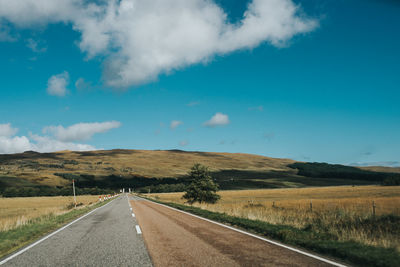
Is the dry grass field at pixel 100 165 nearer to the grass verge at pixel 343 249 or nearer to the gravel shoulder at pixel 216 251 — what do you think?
the gravel shoulder at pixel 216 251

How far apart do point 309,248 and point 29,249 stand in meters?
7.76

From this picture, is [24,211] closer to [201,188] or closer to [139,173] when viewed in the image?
[201,188]

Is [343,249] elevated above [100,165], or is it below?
below

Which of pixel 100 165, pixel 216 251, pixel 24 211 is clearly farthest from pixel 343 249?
pixel 100 165

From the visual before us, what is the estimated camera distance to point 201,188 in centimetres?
3984

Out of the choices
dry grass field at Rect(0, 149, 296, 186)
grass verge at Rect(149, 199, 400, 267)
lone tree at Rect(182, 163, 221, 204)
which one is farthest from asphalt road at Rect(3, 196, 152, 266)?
dry grass field at Rect(0, 149, 296, 186)

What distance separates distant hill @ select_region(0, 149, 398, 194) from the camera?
11675 cm

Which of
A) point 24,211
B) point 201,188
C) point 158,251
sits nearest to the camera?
point 158,251

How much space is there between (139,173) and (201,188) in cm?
11537

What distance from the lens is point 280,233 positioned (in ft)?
30.1

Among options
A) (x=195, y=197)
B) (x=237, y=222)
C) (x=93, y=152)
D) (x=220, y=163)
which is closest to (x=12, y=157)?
(x=93, y=152)

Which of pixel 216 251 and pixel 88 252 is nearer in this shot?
pixel 216 251

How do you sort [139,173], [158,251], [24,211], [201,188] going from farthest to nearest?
[139,173] < [201,188] < [24,211] < [158,251]

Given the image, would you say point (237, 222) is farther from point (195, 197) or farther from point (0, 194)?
point (0, 194)
